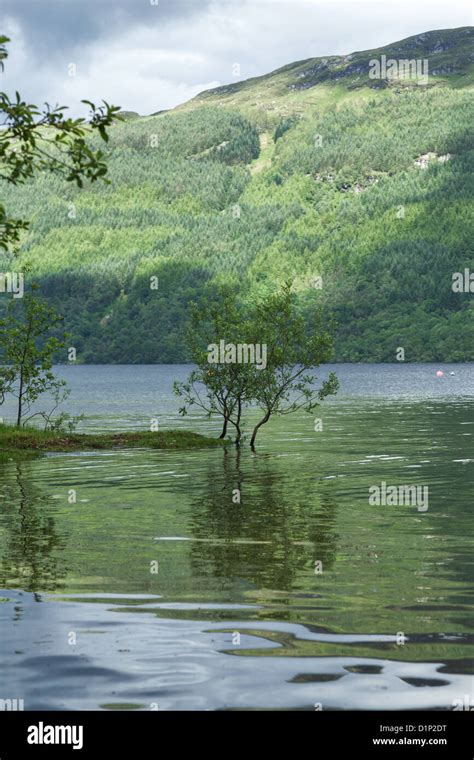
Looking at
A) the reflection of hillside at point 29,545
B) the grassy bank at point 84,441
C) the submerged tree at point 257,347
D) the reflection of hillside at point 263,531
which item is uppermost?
the submerged tree at point 257,347

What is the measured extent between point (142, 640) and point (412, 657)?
161 inches

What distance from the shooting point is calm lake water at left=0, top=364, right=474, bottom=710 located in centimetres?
1314

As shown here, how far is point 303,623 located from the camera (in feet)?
54.7

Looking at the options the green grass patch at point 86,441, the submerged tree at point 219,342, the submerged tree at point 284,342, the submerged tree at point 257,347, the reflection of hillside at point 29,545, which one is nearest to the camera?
the reflection of hillside at point 29,545

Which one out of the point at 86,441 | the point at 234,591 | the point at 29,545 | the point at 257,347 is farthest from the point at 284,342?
the point at 234,591

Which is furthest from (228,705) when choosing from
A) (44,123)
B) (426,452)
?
(426,452)

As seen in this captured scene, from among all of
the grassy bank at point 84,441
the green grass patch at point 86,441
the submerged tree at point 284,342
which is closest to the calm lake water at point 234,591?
the grassy bank at point 84,441

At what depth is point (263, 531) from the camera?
93.6 ft

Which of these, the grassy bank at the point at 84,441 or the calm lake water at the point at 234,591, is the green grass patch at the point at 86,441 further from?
the calm lake water at the point at 234,591

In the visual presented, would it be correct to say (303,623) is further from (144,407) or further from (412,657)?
(144,407)

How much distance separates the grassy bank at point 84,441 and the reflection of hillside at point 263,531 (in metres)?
17.0

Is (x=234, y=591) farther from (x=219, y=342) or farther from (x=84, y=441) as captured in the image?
(x=84, y=441)

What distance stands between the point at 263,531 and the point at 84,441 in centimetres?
3670

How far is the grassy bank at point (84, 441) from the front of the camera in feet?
195
